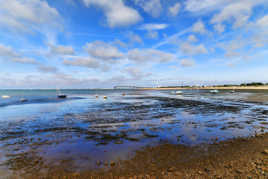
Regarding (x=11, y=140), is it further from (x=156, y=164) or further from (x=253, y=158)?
(x=253, y=158)

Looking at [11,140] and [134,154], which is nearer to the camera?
[134,154]

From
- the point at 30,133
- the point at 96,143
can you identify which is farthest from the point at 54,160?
the point at 30,133

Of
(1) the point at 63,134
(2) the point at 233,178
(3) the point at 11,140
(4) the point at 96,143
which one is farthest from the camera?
(1) the point at 63,134

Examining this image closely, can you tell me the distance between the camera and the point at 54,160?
247 inches

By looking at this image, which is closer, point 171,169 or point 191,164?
point 171,169

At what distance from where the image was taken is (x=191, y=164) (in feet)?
18.3

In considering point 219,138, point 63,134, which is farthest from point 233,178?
point 63,134

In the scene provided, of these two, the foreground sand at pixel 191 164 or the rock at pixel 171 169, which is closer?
the foreground sand at pixel 191 164

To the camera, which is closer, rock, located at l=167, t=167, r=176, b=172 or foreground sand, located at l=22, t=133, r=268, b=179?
foreground sand, located at l=22, t=133, r=268, b=179

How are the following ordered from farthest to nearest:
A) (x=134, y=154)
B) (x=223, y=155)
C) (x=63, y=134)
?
(x=63, y=134), (x=134, y=154), (x=223, y=155)

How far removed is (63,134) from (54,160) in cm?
433

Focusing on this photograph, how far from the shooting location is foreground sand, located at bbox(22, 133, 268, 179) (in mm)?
4898

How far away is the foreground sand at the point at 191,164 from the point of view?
4.90 m

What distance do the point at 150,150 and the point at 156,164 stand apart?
143 centimetres
